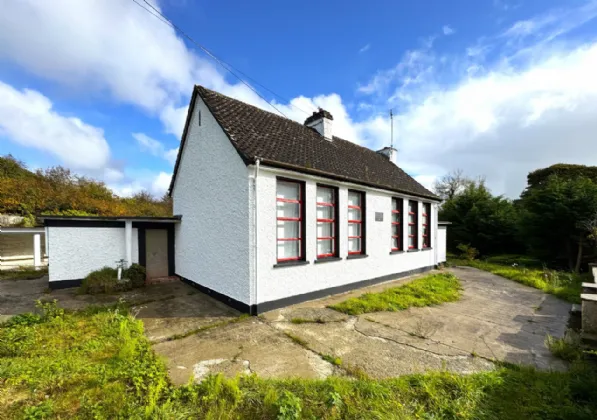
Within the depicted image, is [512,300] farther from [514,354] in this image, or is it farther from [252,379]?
[252,379]

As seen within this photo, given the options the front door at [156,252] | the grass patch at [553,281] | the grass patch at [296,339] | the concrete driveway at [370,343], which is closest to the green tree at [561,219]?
the grass patch at [553,281]

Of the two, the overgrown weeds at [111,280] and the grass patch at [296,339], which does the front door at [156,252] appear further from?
the grass patch at [296,339]

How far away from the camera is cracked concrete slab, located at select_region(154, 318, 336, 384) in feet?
11.7

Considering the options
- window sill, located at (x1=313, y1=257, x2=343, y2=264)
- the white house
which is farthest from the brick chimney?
window sill, located at (x1=313, y1=257, x2=343, y2=264)

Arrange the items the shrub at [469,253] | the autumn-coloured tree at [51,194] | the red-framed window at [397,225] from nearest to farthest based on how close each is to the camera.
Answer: the red-framed window at [397,225] → the autumn-coloured tree at [51,194] → the shrub at [469,253]

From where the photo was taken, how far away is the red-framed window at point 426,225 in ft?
40.1

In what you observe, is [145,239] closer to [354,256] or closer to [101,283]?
[101,283]

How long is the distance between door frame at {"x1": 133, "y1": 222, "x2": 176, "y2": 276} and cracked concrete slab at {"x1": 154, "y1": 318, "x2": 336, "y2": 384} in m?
5.96

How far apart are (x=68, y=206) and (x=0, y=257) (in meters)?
4.13

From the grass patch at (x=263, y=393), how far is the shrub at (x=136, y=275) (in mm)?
4904

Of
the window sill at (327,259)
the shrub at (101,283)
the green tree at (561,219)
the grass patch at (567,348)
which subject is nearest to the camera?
the grass patch at (567,348)

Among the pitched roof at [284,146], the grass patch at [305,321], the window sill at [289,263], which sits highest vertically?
the pitched roof at [284,146]

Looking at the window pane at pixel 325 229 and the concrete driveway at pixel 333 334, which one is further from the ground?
the window pane at pixel 325 229

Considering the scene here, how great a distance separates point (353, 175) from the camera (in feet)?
28.3
